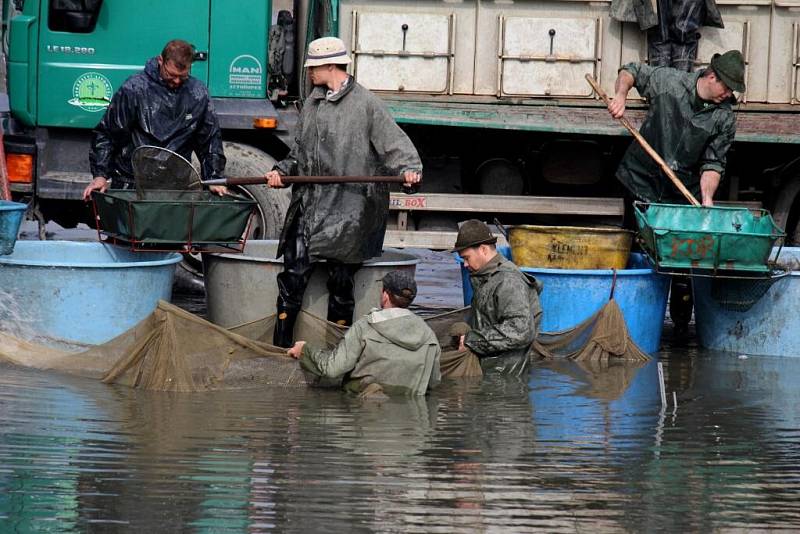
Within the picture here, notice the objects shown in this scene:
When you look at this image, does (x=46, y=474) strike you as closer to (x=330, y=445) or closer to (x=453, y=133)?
(x=330, y=445)

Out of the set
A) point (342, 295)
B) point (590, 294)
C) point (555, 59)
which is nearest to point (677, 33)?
point (555, 59)

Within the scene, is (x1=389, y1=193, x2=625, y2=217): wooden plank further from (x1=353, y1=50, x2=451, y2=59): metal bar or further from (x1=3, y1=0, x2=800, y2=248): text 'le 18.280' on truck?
(x1=353, y1=50, x2=451, y2=59): metal bar

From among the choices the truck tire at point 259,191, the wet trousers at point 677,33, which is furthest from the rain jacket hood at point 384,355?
the wet trousers at point 677,33

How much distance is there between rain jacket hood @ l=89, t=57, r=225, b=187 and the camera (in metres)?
8.88

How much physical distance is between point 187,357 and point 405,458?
1742 mm

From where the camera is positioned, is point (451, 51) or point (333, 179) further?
point (451, 51)

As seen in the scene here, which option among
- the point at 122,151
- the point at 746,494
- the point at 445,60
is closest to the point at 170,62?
the point at 122,151

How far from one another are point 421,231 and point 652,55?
2.33 metres

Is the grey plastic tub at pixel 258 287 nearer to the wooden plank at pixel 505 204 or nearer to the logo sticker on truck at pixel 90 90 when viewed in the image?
the wooden plank at pixel 505 204

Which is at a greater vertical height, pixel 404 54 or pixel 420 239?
pixel 404 54

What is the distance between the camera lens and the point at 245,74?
10906mm

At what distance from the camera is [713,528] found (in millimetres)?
5172

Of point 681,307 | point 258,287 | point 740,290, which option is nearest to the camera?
point 258,287

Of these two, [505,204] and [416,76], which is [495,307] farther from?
[416,76]
